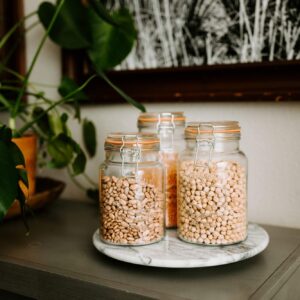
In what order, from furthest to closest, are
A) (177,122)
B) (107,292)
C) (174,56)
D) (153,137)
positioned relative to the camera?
(174,56) < (177,122) < (153,137) < (107,292)

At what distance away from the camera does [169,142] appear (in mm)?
841

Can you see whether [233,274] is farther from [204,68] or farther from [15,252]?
[204,68]

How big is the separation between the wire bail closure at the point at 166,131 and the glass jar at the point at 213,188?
4.1 inches

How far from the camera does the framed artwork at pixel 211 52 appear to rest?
854 millimetres

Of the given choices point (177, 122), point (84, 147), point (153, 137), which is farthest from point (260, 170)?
point (84, 147)

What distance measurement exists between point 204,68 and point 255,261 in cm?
43

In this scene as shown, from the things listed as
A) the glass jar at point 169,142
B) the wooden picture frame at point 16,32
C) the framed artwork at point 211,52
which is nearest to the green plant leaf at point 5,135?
the glass jar at point 169,142

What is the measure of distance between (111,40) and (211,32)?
0.23 metres

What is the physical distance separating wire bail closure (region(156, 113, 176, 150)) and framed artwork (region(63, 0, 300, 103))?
0.15 meters

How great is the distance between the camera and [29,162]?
0.93m

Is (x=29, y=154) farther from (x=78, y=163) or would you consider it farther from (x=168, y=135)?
(x=168, y=135)

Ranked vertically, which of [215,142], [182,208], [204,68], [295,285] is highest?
[204,68]

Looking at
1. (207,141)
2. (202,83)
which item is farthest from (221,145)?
(202,83)

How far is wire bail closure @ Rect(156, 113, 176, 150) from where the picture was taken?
0.82 metres
